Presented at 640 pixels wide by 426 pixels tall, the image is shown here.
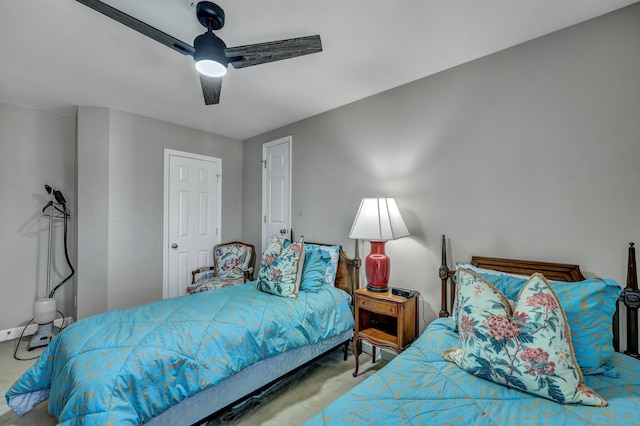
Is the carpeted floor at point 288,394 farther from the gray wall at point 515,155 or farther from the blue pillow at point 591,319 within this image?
the blue pillow at point 591,319

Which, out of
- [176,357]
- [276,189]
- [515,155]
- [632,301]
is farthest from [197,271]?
[632,301]

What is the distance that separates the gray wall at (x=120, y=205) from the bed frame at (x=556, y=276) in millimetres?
3272

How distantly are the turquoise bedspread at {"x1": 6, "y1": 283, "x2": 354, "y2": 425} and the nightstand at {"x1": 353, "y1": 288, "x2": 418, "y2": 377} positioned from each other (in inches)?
14.0

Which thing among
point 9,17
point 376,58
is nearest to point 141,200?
point 9,17

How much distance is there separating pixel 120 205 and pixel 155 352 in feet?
7.69

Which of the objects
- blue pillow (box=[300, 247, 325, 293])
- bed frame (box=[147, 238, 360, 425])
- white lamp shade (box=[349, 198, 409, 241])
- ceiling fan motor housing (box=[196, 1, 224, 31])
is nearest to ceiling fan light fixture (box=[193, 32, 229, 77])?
ceiling fan motor housing (box=[196, 1, 224, 31])

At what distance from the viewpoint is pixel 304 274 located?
2.59 metres

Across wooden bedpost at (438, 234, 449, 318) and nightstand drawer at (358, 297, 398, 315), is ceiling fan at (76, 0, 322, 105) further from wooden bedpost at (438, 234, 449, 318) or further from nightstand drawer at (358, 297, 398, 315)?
nightstand drawer at (358, 297, 398, 315)

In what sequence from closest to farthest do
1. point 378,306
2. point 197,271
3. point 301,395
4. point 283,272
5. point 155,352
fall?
point 155,352 < point 301,395 < point 378,306 < point 283,272 < point 197,271

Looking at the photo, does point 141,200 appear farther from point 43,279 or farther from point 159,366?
point 159,366

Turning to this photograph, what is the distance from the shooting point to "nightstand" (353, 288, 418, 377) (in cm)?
209

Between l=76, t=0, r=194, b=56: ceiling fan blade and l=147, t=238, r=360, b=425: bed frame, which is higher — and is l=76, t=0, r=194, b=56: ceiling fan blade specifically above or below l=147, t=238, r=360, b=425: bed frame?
above

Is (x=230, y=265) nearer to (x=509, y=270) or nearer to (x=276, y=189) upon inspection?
(x=276, y=189)

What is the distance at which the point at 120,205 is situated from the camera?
3150 millimetres
